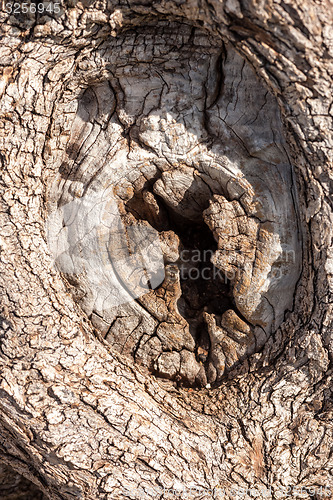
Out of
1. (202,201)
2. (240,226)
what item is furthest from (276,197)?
(202,201)

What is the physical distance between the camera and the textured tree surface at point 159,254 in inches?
74.6

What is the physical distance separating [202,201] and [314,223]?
594 millimetres

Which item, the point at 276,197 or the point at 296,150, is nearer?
the point at 296,150

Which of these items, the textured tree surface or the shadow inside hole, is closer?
the textured tree surface

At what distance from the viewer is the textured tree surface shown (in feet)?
6.22

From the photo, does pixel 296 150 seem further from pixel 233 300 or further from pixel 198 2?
pixel 233 300

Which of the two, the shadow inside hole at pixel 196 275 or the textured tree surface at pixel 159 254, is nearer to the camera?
the textured tree surface at pixel 159 254

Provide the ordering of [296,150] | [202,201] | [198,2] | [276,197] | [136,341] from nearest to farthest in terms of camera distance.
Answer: [198,2], [296,150], [276,197], [202,201], [136,341]

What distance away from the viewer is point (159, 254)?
233 centimetres

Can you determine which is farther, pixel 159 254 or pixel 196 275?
pixel 196 275

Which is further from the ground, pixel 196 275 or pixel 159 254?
pixel 196 275

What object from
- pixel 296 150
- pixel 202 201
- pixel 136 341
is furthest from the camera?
pixel 136 341

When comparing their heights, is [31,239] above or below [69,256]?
below

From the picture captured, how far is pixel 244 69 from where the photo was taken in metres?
1.99
